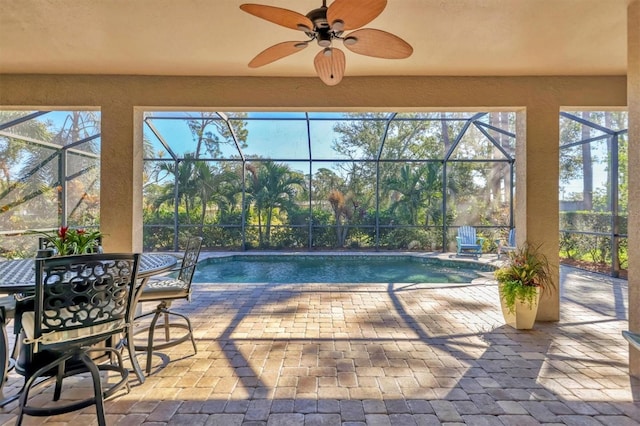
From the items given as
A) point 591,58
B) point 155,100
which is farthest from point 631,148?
point 155,100

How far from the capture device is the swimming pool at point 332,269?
7199 millimetres

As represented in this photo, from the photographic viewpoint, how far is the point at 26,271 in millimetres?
2254

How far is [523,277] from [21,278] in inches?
159

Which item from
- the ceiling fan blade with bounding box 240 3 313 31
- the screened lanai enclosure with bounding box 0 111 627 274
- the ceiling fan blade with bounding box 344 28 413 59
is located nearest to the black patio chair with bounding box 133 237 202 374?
the ceiling fan blade with bounding box 240 3 313 31

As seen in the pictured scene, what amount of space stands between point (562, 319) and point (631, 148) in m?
2.06

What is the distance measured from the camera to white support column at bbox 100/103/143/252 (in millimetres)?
3572

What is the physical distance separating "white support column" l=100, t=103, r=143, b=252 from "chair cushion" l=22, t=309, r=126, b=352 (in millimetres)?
1678

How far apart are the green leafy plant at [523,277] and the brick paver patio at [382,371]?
34cm

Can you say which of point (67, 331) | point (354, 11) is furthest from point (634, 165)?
point (67, 331)

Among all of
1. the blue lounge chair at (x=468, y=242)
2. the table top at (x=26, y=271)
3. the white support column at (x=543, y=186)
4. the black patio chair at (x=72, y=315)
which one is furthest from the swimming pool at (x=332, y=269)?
the black patio chair at (x=72, y=315)

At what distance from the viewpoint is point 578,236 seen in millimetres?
7070

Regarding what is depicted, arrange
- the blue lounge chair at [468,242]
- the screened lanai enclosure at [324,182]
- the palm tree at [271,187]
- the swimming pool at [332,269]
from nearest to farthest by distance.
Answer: the swimming pool at [332,269] < the blue lounge chair at [468,242] < the screened lanai enclosure at [324,182] < the palm tree at [271,187]

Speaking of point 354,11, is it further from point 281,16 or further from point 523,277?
point 523,277

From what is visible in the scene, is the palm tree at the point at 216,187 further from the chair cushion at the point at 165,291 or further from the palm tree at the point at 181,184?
the chair cushion at the point at 165,291
